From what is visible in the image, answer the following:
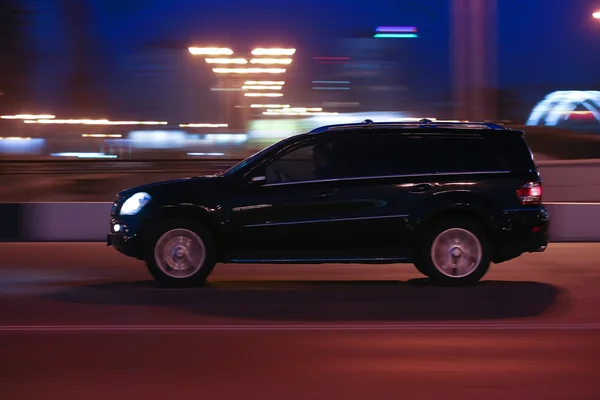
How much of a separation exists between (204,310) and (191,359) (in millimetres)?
1886

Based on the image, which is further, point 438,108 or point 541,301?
point 438,108

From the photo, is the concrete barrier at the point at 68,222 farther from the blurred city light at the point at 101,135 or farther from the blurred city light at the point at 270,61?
the blurred city light at the point at 101,135

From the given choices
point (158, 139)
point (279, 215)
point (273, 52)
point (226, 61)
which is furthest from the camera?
point (158, 139)

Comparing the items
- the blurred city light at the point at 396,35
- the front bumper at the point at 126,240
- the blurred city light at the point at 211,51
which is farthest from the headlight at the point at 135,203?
the blurred city light at the point at 396,35

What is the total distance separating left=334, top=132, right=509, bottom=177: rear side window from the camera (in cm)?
946

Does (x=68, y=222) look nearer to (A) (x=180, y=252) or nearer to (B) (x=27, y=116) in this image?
(A) (x=180, y=252)

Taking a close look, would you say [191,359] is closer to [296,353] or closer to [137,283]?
[296,353]

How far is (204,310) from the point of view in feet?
26.4

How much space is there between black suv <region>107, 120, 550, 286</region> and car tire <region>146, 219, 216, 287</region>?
11mm

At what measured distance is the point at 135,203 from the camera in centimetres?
934

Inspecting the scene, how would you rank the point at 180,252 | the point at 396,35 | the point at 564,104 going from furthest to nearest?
the point at 564,104 → the point at 396,35 → the point at 180,252

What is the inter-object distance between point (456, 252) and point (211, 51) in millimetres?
13455

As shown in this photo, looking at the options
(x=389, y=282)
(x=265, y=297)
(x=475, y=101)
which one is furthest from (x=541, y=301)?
(x=475, y=101)

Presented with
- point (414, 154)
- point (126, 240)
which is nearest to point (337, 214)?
point (414, 154)
